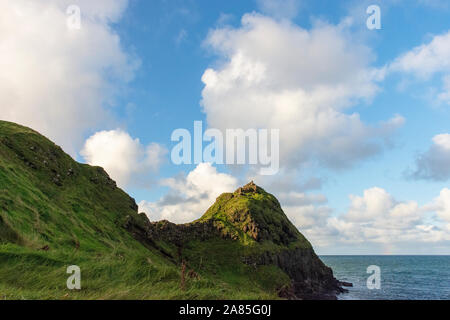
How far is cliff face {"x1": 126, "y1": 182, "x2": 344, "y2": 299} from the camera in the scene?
108413 mm

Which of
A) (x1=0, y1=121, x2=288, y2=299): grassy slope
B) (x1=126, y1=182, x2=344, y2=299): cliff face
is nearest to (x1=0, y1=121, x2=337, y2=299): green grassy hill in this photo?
(x1=0, y1=121, x2=288, y2=299): grassy slope

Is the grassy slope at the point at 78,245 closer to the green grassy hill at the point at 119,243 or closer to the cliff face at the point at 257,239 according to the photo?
the green grassy hill at the point at 119,243

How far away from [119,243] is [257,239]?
68.0 meters

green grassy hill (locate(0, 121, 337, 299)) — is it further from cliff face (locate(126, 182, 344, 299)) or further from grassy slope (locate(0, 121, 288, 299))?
cliff face (locate(126, 182, 344, 299))

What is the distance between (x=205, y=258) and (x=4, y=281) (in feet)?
334

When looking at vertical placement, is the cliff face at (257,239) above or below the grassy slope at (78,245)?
below

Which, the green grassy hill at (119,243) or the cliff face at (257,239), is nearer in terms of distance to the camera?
the green grassy hill at (119,243)

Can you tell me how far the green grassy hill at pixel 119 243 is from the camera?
1148 cm

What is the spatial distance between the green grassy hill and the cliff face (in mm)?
452

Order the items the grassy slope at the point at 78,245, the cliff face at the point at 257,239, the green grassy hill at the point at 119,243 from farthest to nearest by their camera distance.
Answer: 1. the cliff face at the point at 257,239
2. the green grassy hill at the point at 119,243
3. the grassy slope at the point at 78,245

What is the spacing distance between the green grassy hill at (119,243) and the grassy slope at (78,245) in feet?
0.23

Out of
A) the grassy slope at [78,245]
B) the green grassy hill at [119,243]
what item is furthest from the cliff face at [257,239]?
the grassy slope at [78,245]

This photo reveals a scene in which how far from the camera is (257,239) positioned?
398 feet

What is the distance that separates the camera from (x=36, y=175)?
246 feet
